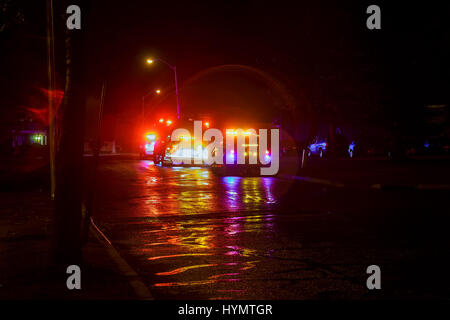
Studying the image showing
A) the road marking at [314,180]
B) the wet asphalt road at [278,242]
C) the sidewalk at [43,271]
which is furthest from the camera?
the road marking at [314,180]

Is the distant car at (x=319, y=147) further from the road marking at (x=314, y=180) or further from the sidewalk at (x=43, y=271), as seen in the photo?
the sidewalk at (x=43, y=271)

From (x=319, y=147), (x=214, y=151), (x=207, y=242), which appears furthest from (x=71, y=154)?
(x=319, y=147)

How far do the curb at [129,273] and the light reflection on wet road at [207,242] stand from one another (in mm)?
169

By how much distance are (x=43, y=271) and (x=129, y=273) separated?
3.50 feet

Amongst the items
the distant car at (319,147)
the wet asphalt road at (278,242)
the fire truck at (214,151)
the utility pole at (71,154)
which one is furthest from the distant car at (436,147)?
the utility pole at (71,154)

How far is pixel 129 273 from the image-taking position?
674 centimetres

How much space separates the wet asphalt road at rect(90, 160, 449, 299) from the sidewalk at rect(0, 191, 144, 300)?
1.42 feet

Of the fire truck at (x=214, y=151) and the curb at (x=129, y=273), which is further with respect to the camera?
the fire truck at (x=214, y=151)

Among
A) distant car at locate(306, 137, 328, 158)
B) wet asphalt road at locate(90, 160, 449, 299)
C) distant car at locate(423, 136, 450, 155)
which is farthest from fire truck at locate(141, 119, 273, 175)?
distant car at locate(423, 136, 450, 155)

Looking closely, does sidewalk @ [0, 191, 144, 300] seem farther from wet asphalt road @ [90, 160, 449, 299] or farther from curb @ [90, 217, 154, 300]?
wet asphalt road @ [90, 160, 449, 299]

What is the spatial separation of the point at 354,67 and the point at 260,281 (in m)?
23.6

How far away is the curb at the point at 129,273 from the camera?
587 centimetres

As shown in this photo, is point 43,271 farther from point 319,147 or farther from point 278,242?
point 319,147

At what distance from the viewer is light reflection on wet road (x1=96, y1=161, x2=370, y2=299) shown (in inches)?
255
